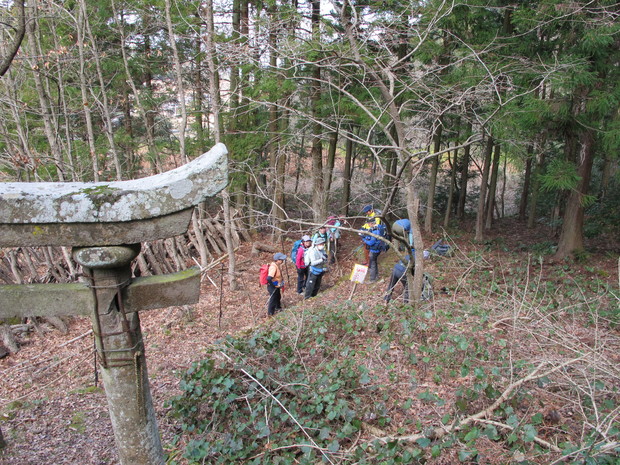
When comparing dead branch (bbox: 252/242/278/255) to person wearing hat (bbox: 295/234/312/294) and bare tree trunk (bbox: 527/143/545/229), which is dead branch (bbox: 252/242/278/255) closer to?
person wearing hat (bbox: 295/234/312/294)

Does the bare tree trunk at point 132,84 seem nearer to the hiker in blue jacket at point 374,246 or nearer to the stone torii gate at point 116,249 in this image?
the hiker in blue jacket at point 374,246

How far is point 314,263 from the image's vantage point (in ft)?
27.3

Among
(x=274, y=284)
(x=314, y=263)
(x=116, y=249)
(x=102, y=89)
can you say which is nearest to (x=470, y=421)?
(x=116, y=249)

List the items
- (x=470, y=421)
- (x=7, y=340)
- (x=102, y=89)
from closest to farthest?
(x=470, y=421), (x=7, y=340), (x=102, y=89)

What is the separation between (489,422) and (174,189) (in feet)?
9.84

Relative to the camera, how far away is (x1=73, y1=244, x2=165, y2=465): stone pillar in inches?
93.6

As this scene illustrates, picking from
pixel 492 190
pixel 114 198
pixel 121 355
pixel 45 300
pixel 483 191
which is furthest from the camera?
pixel 492 190

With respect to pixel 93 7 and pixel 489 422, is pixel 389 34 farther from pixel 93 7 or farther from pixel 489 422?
pixel 93 7

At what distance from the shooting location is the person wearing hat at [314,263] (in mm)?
8359

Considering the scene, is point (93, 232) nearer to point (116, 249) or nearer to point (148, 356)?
point (116, 249)

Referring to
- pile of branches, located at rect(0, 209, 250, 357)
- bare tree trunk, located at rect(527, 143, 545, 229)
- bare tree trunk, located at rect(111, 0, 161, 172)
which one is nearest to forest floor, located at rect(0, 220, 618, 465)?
pile of branches, located at rect(0, 209, 250, 357)

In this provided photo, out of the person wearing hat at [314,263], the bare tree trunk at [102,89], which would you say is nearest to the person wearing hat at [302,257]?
the person wearing hat at [314,263]

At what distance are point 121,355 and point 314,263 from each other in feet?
19.5

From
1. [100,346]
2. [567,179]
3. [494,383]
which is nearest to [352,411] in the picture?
[494,383]
